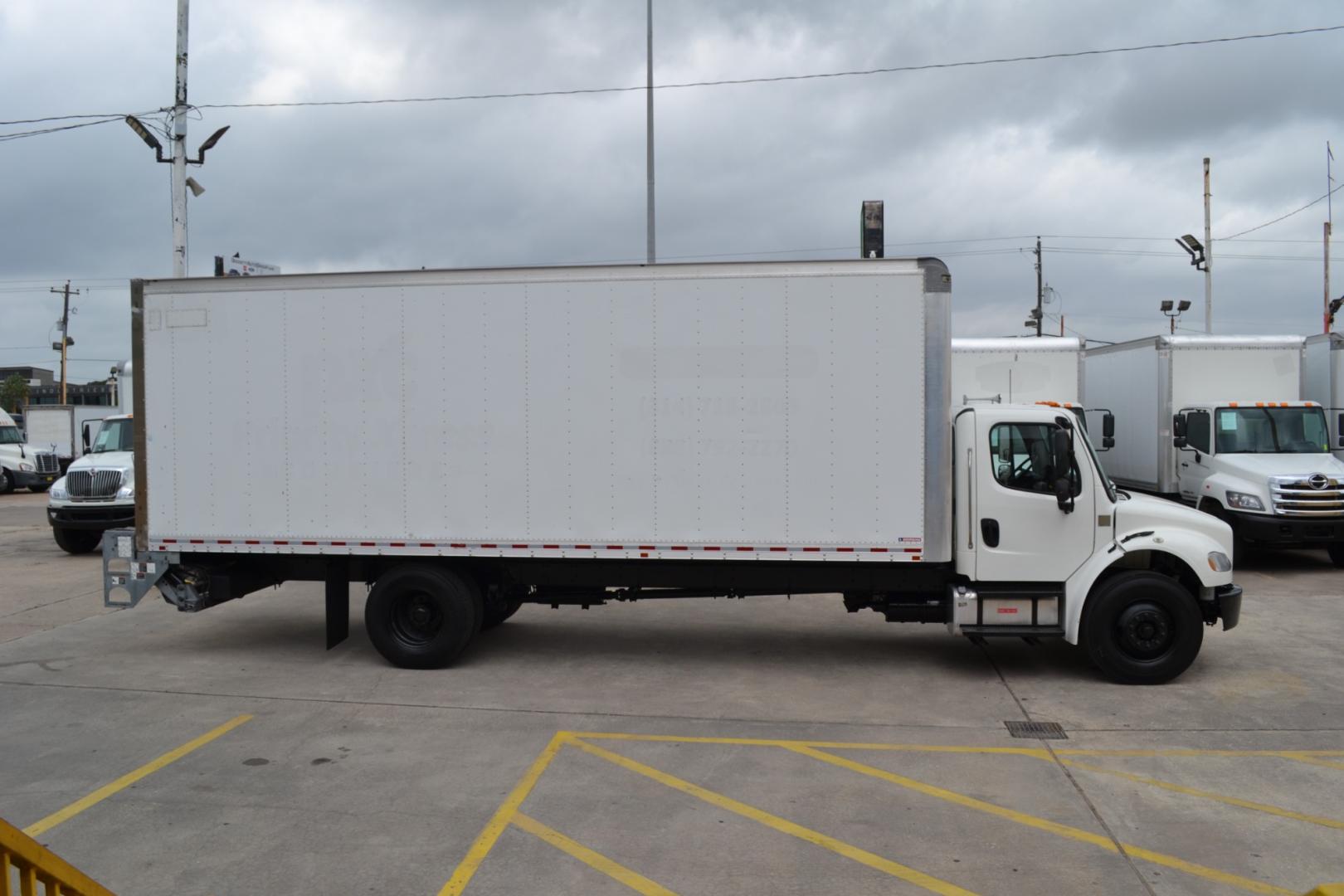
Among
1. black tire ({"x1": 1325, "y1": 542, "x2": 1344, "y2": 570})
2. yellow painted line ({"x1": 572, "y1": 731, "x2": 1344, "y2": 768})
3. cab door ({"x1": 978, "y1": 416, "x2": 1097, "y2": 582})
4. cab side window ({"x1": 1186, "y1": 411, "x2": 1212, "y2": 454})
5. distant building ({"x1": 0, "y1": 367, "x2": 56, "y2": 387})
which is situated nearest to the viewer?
yellow painted line ({"x1": 572, "y1": 731, "x2": 1344, "y2": 768})

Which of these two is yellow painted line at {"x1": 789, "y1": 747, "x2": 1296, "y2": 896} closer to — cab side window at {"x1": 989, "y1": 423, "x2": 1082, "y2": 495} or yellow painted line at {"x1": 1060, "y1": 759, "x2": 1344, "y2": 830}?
yellow painted line at {"x1": 1060, "y1": 759, "x2": 1344, "y2": 830}

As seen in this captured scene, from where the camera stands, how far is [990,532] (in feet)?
26.0

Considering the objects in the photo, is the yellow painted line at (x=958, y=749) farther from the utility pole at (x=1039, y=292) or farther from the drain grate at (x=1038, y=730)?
the utility pole at (x=1039, y=292)

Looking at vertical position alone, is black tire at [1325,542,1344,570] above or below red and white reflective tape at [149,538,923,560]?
below

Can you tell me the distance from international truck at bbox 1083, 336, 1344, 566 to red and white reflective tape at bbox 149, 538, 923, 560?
849 centimetres

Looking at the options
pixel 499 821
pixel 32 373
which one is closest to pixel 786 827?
pixel 499 821

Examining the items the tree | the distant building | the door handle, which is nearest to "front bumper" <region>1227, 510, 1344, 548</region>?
the door handle

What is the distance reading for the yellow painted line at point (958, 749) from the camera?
6.34 m

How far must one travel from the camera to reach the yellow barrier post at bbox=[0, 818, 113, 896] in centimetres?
266

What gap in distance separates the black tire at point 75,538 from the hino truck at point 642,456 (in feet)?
31.2

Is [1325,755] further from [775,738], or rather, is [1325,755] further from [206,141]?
[206,141]

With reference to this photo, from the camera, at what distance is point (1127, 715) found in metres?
7.16

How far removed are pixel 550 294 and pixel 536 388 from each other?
2.62 feet

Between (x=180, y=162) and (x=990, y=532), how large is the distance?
16.6 meters
